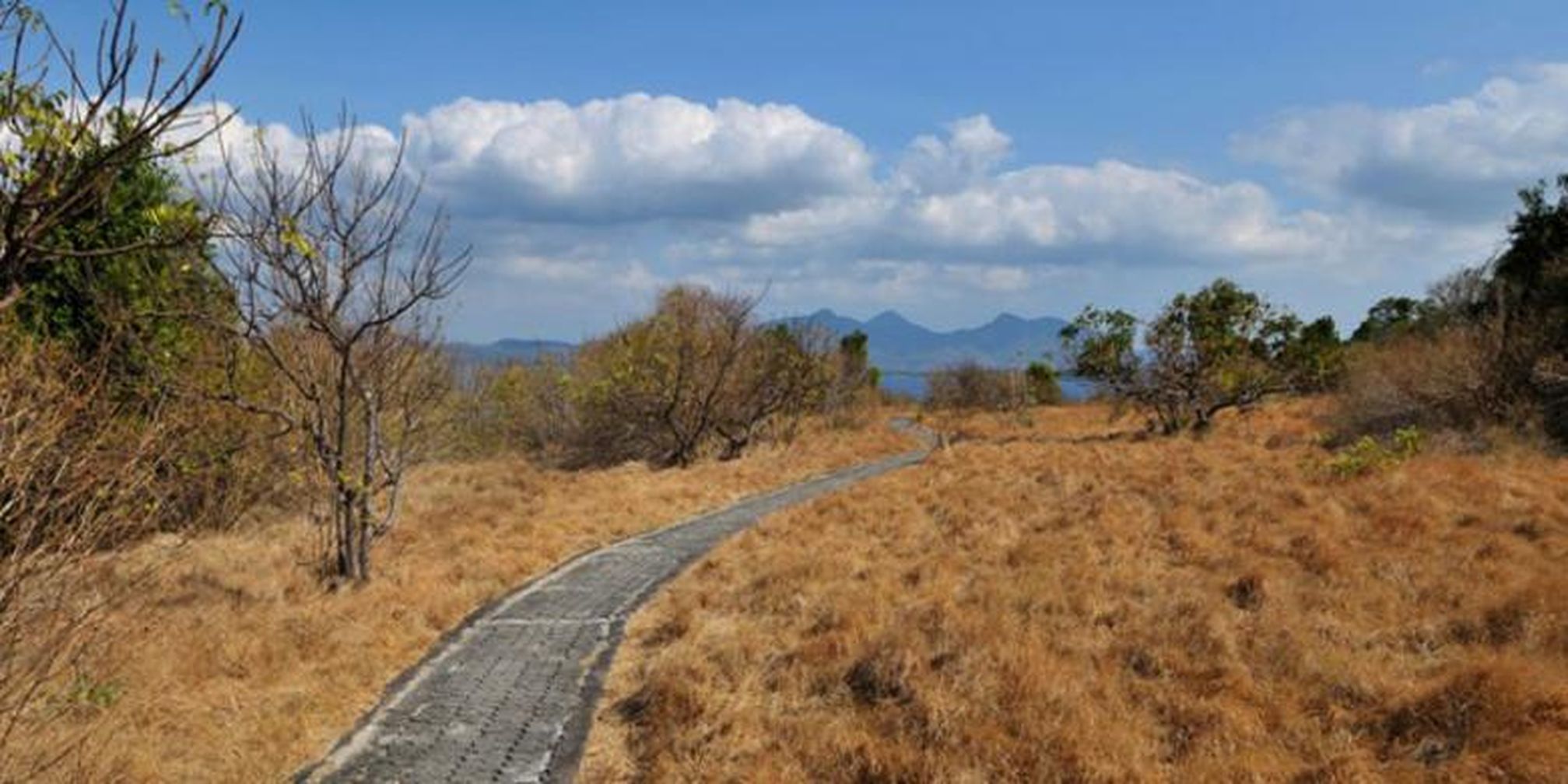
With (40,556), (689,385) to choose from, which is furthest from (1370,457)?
(689,385)

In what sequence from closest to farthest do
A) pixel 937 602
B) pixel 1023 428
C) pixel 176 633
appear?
pixel 176 633
pixel 937 602
pixel 1023 428

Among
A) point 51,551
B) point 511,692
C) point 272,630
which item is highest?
point 51,551

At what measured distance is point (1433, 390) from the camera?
21281mm

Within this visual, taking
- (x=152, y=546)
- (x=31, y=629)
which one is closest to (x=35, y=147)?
(x=31, y=629)

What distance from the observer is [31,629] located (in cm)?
520

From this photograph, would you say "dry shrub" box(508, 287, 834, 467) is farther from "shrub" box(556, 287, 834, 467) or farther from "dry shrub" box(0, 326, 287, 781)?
"dry shrub" box(0, 326, 287, 781)

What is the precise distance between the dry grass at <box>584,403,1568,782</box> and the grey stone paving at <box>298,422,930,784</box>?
402 mm

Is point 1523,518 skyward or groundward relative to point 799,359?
groundward

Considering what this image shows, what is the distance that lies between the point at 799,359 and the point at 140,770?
27.5 meters

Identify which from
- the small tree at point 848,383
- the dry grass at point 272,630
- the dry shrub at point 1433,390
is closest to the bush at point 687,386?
the small tree at point 848,383

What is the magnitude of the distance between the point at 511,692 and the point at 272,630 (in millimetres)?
2930

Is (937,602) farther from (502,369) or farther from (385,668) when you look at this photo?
(502,369)

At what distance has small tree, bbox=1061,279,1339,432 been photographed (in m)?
28.4

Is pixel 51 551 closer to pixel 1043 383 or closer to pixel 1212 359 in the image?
pixel 1212 359
